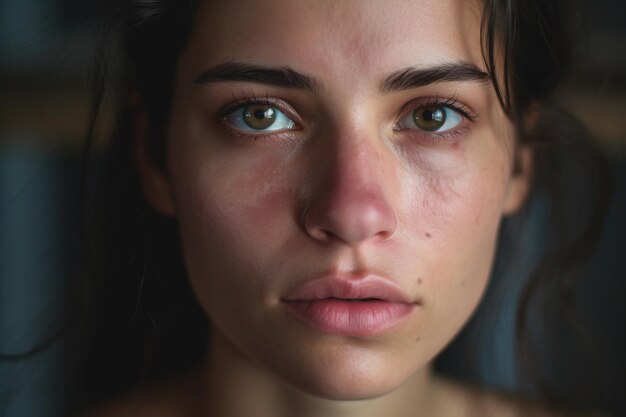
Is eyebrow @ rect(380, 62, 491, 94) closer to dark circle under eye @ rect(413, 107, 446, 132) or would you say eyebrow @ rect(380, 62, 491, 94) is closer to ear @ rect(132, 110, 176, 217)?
dark circle under eye @ rect(413, 107, 446, 132)

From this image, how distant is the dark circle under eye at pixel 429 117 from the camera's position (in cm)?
89

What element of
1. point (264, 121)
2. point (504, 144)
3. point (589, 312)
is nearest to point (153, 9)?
point (264, 121)

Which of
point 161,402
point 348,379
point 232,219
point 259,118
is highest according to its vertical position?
point 259,118

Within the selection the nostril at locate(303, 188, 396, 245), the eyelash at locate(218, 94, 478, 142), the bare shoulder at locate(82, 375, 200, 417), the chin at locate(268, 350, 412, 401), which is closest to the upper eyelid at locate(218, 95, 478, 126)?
the eyelash at locate(218, 94, 478, 142)

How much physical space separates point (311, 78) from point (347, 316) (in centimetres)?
24

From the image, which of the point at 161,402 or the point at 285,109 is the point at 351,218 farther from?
the point at 161,402

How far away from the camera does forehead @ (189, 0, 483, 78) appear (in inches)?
32.5

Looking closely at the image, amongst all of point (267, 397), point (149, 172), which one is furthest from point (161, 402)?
point (149, 172)

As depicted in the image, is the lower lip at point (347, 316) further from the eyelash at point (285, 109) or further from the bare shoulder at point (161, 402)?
the bare shoulder at point (161, 402)

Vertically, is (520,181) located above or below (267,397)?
above

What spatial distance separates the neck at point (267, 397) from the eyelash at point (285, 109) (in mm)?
→ 272

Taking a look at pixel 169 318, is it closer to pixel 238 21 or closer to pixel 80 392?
pixel 80 392

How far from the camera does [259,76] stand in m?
0.85

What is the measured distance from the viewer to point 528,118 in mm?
1053
